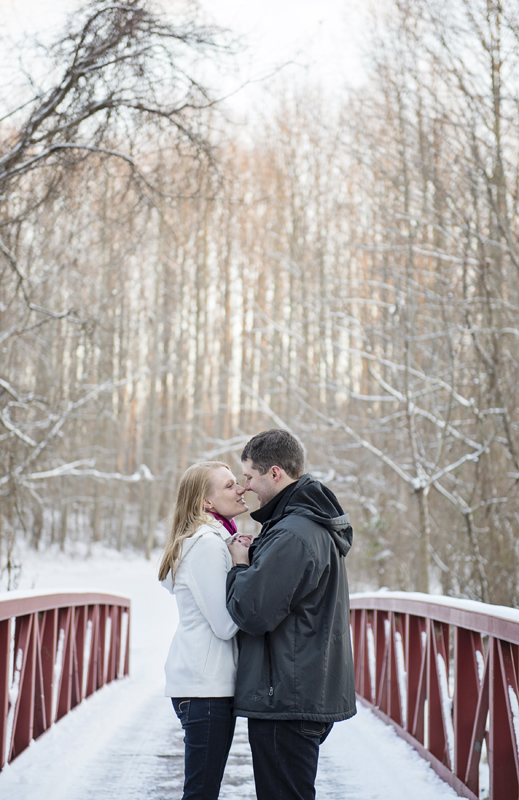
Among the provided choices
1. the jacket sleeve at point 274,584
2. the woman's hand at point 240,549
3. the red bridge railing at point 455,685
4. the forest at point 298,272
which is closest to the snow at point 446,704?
the red bridge railing at point 455,685

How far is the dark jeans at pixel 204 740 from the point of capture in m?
2.49

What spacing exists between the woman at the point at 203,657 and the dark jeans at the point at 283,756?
0.21 meters

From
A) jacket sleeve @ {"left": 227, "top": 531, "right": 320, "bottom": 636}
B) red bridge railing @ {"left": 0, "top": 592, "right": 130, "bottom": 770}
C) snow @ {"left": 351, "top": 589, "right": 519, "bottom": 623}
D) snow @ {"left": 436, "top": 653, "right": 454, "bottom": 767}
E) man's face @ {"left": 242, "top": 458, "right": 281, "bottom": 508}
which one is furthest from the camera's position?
snow @ {"left": 436, "top": 653, "right": 454, "bottom": 767}

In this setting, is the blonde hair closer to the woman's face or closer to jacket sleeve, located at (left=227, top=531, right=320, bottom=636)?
the woman's face

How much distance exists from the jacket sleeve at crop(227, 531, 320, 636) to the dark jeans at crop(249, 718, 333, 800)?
320 millimetres

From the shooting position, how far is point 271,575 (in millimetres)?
2258

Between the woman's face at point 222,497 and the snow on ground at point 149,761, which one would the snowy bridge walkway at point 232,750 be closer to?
the snow on ground at point 149,761

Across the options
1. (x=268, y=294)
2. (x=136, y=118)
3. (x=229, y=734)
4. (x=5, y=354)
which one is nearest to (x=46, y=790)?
(x=229, y=734)

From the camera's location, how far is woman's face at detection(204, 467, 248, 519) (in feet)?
9.07

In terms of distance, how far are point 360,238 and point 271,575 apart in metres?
16.2

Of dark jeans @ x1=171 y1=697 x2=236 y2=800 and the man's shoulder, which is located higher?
the man's shoulder

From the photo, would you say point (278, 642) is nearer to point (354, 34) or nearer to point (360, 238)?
point (354, 34)

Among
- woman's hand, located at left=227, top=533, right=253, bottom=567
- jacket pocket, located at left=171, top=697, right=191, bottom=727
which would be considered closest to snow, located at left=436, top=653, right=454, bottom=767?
jacket pocket, located at left=171, top=697, right=191, bottom=727

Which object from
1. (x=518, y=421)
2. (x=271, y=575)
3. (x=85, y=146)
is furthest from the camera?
(x=518, y=421)
